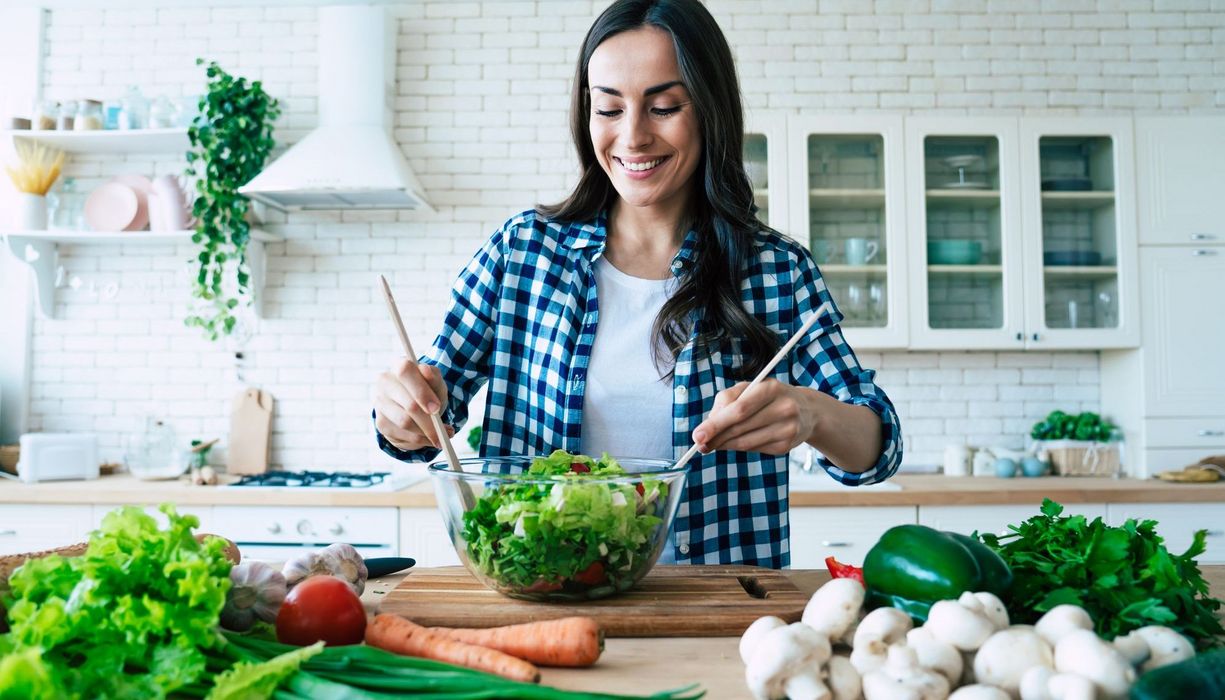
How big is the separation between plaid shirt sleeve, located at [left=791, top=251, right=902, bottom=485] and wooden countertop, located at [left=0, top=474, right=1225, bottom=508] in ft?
4.81

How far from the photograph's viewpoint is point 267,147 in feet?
11.7

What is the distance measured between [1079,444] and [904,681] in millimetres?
3197

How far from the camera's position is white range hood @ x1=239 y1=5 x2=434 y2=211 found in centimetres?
330

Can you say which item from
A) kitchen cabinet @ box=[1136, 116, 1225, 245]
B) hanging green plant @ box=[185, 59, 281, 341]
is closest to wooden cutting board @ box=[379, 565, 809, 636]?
hanging green plant @ box=[185, 59, 281, 341]

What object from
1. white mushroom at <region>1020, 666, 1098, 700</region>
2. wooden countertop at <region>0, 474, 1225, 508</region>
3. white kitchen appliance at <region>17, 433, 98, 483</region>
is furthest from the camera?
white kitchen appliance at <region>17, 433, 98, 483</region>

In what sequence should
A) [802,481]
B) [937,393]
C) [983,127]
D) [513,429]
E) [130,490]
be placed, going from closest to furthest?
1. [513,429]
2. [130,490]
3. [802,481]
4. [983,127]
5. [937,393]

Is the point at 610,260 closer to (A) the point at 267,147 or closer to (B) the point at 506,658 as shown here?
(B) the point at 506,658

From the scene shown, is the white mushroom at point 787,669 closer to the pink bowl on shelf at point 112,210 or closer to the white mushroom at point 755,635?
the white mushroom at point 755,635

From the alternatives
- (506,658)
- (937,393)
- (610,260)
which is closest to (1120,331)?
(937,393)

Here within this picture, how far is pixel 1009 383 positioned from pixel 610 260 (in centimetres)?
268

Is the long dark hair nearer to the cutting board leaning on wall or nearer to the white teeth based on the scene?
the white teeth

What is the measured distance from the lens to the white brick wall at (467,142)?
12.4 feet

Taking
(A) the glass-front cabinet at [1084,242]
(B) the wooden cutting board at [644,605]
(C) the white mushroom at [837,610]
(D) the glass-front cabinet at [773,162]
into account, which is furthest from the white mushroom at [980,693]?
(A) the glass-front cabinet at [1084,242]

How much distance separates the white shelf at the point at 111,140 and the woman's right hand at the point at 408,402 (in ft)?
8.96
